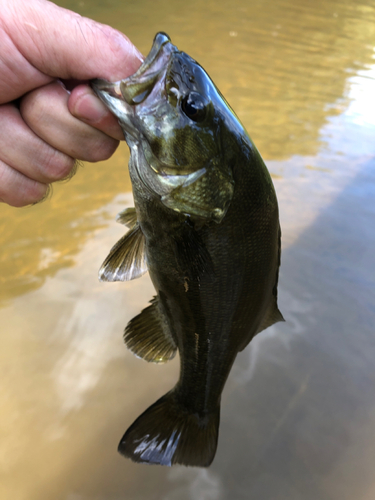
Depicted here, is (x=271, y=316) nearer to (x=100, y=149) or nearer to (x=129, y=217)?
(x=129, y=217)

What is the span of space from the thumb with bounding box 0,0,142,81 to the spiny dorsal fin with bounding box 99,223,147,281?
502 millimetres

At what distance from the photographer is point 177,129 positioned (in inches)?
40.9

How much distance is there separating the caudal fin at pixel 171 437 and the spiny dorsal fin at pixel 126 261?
1.83ft

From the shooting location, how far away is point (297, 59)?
5562 mm

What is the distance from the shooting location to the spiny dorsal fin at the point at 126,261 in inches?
51.8

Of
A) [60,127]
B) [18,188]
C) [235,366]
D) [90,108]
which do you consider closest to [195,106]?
[90,108]

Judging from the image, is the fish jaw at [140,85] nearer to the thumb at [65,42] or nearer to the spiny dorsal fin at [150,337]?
the thumb at [65,42]

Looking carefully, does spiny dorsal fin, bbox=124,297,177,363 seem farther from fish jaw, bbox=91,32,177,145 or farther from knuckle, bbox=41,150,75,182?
fish jaw, bbox=91,32,177,145

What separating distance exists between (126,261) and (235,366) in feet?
4.21

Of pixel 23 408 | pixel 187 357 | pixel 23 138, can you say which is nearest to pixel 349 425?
pixel 187 357

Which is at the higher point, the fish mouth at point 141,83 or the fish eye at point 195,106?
the fish mouth at point 141,83

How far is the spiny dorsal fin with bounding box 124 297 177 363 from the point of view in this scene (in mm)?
1435

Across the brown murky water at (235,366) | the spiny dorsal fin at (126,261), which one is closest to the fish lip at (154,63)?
the spiny dorsal fin at (126,261)

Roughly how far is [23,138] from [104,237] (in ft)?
5.29
